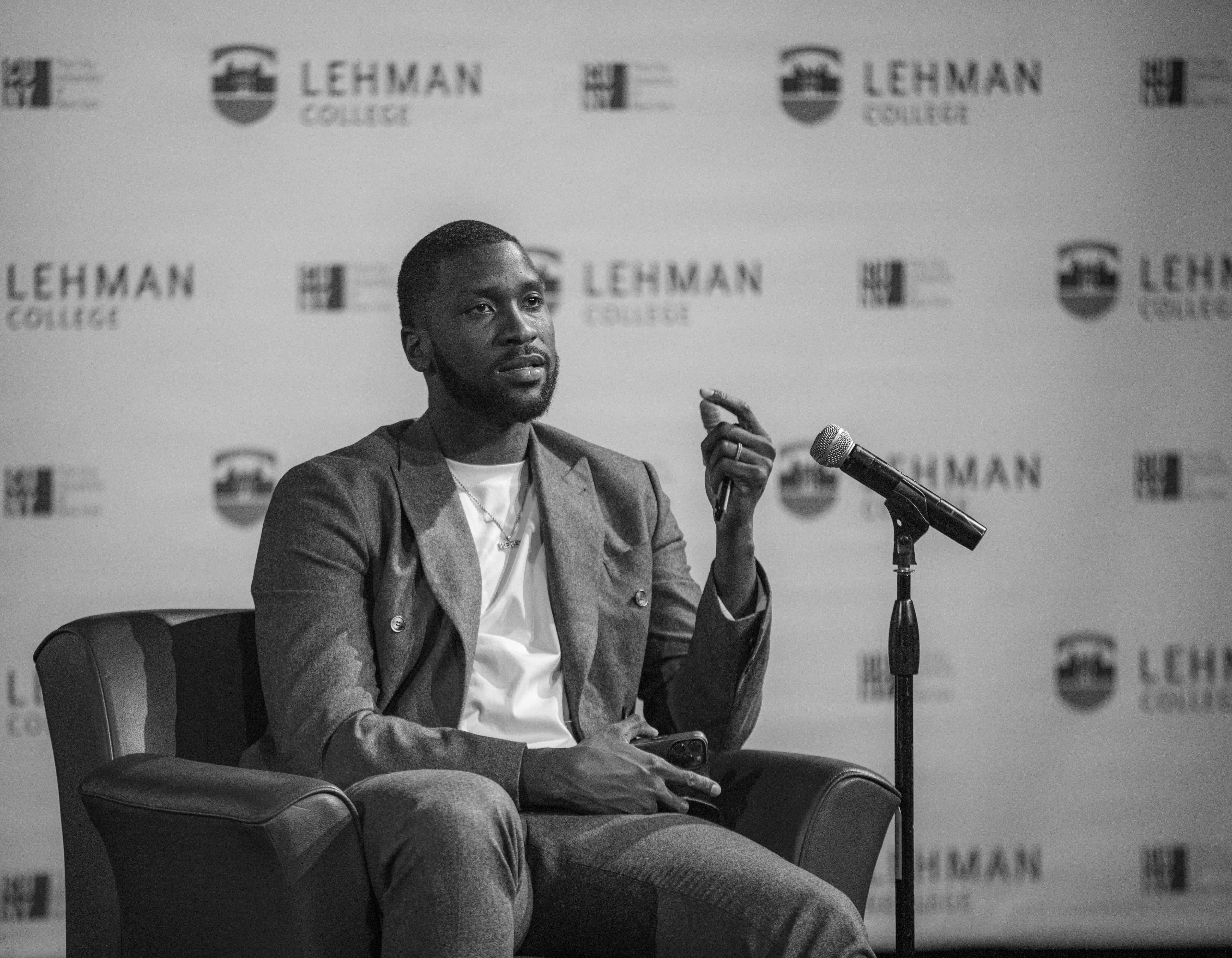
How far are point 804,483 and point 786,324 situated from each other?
40cm

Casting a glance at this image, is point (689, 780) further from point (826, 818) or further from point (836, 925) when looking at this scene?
point (836, 925)

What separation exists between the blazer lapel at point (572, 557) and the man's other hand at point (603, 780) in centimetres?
24

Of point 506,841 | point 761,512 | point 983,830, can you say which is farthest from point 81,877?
point 983,830

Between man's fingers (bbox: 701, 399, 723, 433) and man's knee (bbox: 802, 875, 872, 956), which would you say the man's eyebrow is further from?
man's knee (bbox: 802, 875, 872, 956)

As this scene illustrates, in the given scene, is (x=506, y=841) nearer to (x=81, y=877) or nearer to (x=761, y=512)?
(x=81, y=877)

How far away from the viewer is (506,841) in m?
1.68

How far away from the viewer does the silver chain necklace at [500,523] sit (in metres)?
2.27

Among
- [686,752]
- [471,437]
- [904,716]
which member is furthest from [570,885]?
[471,437]

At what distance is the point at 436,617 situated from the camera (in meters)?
2.14

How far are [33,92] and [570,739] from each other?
2155 millimetres

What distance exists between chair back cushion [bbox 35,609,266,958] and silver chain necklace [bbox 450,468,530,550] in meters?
0.46

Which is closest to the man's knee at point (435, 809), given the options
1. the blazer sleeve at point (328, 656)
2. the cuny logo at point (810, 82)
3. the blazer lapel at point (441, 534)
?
the blazer sleeve at point (328, 656)

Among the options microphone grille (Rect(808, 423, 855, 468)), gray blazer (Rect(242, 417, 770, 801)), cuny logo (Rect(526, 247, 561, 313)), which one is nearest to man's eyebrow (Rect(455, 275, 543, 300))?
gray blazer (Rect(242, 417, 770, 801))

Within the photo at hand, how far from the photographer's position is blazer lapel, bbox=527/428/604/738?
2172 mm
